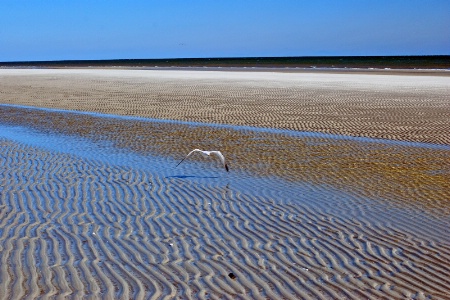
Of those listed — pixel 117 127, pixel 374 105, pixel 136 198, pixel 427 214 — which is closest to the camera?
pixel 427 214

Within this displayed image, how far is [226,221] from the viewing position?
748 cm

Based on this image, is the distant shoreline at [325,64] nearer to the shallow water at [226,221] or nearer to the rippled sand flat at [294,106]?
the rippled sand flat at [294,106]

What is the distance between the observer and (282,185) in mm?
9648

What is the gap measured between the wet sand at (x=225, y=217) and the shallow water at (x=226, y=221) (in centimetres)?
2

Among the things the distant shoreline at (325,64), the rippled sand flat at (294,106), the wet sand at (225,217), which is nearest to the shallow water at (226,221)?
the wet sand at (225,217)

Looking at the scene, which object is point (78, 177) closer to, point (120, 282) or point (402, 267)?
point (120, 282)

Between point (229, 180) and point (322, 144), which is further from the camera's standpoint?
point (322, 144)

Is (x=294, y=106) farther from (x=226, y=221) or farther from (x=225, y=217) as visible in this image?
(x=226, y=221)

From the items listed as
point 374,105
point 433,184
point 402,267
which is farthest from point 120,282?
point 374,105

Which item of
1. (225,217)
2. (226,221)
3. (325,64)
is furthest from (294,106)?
(325,64)

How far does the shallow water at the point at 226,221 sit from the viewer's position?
5484 mm

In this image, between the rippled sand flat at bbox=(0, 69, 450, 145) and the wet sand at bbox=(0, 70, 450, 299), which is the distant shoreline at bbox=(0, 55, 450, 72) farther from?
the wet sand at bbox=(0, 70, 450, 299)

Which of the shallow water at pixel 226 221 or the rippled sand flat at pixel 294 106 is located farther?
the rippled sand flat at pixel 294 106

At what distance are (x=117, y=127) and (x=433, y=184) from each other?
9111 mm
